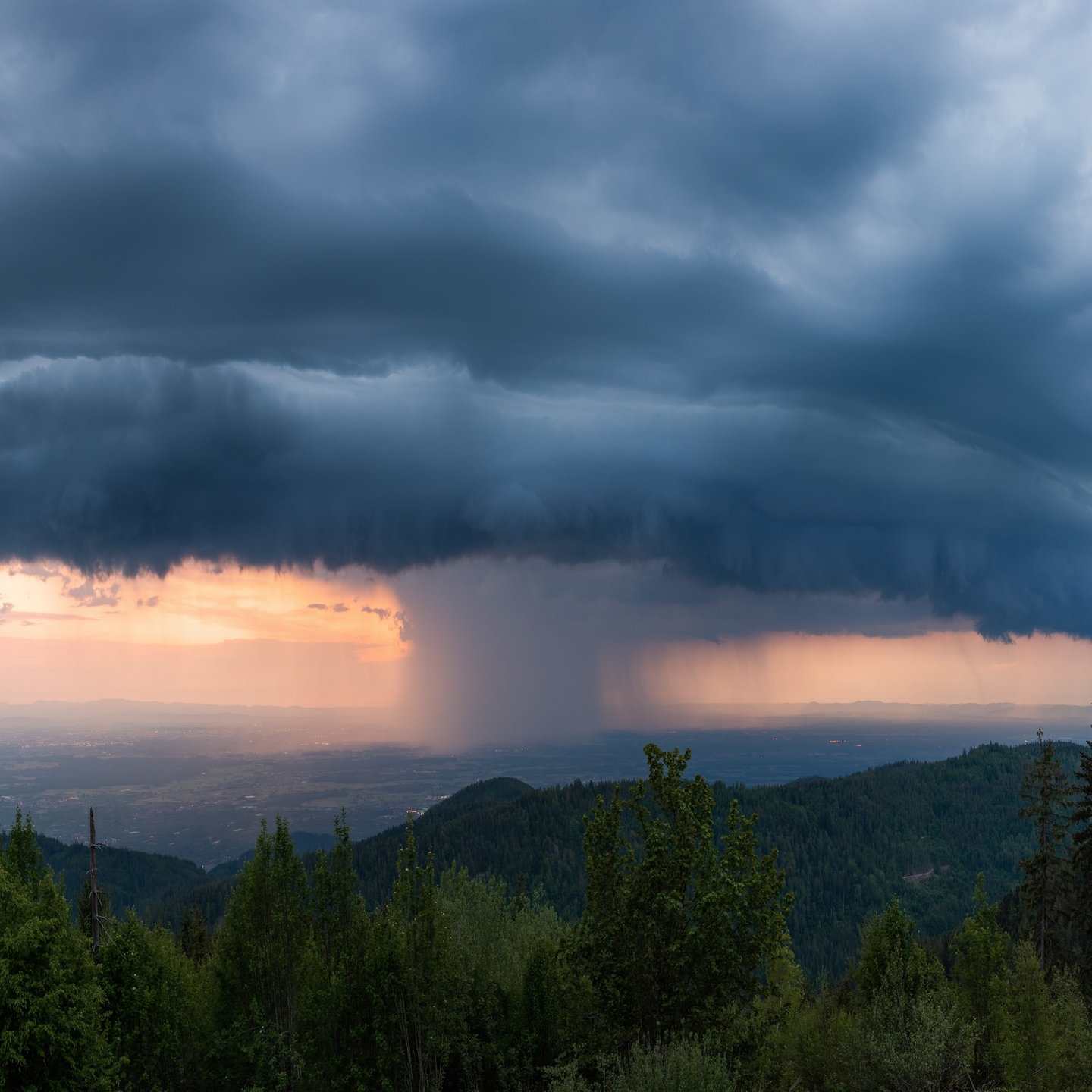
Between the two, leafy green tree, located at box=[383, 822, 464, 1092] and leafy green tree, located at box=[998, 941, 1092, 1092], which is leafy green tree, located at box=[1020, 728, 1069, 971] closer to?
leafy green tree, located at box=[998, 941, 1092, 1092]

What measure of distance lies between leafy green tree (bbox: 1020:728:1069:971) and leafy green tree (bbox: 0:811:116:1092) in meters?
49.6

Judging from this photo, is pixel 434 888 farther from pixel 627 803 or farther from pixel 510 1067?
pixel 627 803

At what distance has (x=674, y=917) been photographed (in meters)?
30.8

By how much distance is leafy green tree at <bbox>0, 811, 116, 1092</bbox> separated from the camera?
3006 centimetres

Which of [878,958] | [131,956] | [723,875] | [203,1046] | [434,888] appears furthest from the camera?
[878,958]

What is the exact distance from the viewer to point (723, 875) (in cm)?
3031

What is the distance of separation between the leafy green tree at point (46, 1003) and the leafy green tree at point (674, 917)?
1733cm

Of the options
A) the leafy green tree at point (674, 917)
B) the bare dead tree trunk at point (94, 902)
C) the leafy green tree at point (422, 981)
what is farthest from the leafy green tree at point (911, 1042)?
the bare dead tree trunk at point (94, 902)

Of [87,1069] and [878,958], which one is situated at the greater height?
[87,1069]

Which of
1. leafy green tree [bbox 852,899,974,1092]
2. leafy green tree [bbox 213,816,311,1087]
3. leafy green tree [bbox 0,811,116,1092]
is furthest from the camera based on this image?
leafy green tree [bbox 213,816,311,1087]

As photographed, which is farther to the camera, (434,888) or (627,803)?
(434,888)

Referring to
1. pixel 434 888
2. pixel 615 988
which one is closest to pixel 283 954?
pixel 434 888

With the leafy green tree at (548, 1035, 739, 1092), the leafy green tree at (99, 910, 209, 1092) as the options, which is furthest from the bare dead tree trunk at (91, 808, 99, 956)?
the leafy green tree at (548, 1035, 739, 1092)

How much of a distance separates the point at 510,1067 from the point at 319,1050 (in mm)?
10122
